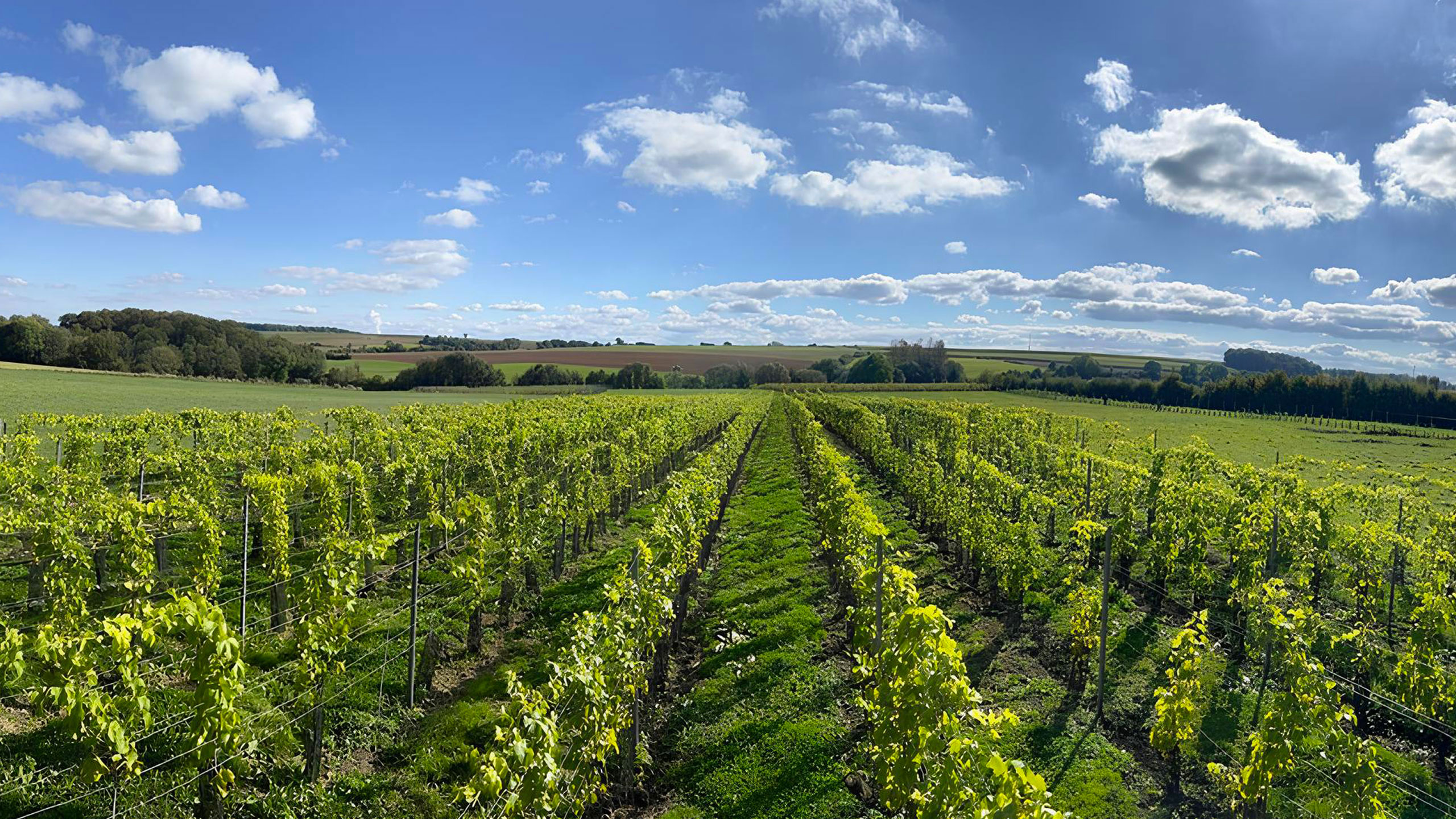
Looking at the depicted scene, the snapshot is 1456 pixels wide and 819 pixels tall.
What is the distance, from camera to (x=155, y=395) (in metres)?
45.8

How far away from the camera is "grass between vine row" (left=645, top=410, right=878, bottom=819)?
711cm

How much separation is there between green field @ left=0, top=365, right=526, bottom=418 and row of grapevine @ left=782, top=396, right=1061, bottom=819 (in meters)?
39.8

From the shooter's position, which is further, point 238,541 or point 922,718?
point 238,541

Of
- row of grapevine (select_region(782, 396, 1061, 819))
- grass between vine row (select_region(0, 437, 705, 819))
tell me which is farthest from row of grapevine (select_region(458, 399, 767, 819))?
row of grapevine (select_region(782, 396, 1061, 819))

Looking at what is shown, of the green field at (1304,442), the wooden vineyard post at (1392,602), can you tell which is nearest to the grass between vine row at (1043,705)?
the wooden vineyard post at (1392,602)

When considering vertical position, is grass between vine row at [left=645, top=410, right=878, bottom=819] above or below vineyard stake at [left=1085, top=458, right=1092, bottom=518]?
below

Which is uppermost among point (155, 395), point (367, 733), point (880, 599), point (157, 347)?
point (157, 347)

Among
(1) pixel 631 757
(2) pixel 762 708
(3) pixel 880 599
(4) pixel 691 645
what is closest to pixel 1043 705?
(3) pixel 880 599

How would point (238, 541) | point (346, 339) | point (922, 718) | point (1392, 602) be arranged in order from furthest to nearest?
point (346, 339) < point (238, 541) < point (1392, 602) < point (922, 718)

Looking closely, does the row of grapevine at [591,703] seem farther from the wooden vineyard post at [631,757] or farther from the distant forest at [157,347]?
the distant forest at [157,347]

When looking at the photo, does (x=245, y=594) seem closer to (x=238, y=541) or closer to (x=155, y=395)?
(x=238, y=541)

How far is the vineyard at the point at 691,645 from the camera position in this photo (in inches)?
229

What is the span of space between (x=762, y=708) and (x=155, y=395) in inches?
2151

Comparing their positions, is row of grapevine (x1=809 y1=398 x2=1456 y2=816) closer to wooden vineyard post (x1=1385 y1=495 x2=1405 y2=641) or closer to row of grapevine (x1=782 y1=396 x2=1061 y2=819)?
wooden vineyard post (x1=1385 y1=495 x2=1405 y2=641)
